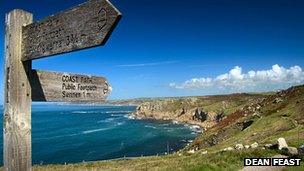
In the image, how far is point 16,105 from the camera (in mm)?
5023

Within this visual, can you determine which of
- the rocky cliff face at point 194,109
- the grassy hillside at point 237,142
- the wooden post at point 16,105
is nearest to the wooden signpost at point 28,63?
the wooden post at point 16,105

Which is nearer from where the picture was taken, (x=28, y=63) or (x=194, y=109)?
(x=28, y=63)

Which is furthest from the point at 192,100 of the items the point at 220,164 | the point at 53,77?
the point at 53,77

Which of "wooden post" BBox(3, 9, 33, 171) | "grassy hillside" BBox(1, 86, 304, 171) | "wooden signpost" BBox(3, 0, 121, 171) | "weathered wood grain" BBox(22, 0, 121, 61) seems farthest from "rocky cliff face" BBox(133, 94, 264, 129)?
"weathered wood grain" BBox(22, 0, 121, 61)

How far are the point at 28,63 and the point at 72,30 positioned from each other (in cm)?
88

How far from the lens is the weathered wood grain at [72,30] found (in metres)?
4.40

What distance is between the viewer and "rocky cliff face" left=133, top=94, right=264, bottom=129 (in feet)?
435

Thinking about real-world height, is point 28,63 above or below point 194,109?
above

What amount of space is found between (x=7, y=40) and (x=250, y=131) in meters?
37.7

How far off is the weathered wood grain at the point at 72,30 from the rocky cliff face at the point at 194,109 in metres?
119

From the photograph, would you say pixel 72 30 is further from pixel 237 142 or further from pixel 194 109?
pixel 194 109

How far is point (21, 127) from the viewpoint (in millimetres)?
5074

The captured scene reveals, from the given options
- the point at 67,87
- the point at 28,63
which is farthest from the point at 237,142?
the point at 28,63

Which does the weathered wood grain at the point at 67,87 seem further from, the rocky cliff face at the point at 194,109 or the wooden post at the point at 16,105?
the rocky cliff face at the point at 194,109
